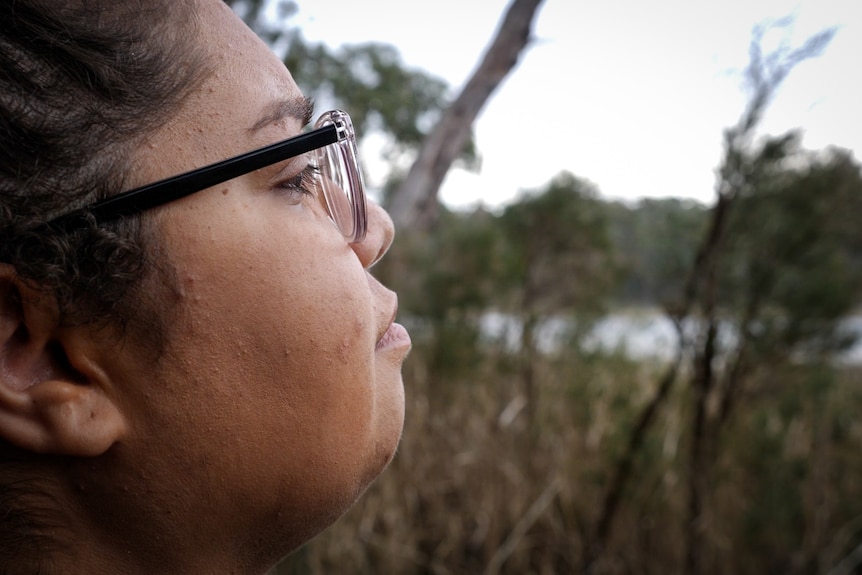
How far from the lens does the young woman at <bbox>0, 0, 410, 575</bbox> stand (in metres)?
0.68

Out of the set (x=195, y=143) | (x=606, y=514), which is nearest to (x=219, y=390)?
(x=195, y=143)

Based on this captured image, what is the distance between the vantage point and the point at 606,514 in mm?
2553

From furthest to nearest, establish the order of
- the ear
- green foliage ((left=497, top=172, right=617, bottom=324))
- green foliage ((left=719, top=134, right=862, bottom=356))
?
1. green foliage ((left=497, top=172, right=617, bottom=324))
2. green foliage ((left=719, top=134, right=862, bottom=356))
3. the ear

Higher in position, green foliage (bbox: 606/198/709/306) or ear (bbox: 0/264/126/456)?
green foliage (bbox: 606/198/709/306)

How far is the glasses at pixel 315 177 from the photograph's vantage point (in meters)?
0.70

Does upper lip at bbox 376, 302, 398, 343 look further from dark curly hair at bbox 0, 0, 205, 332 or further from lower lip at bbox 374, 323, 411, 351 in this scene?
dark curly hair at bbox 0, 0, 205, 332

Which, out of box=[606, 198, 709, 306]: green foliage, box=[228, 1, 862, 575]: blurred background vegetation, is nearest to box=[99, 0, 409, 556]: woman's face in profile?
box=[228, 1, 862, 575]: blurred background vegetation

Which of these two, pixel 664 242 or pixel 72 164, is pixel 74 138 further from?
pixel 664 242

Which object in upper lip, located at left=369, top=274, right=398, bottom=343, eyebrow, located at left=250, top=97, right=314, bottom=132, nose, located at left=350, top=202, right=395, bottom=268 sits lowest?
upper lip, located at left=369, top=274, right=398, bottom=343

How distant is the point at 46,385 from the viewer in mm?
670

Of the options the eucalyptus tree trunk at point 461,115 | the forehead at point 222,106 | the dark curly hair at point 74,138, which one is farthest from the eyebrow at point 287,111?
the eucalyptus tree trunk at point 461,115

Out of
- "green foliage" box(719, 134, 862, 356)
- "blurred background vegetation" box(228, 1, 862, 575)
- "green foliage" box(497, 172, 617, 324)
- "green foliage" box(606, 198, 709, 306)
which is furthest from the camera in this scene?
"green foliage" box(497, 172, 617, 324)

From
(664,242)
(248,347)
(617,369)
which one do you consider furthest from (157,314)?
(617,369)

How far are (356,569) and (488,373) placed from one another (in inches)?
53.2
